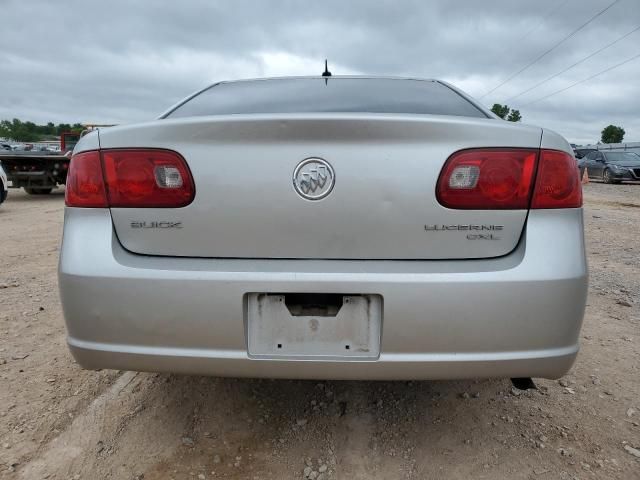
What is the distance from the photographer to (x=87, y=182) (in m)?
1.54

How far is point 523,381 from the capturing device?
1798mm

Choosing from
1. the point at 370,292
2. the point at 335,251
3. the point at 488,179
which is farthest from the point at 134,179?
the point at 488,179

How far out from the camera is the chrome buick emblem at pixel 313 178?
1423 millimetres

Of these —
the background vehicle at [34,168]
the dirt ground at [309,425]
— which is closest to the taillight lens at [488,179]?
the dirt ground at [309,425]

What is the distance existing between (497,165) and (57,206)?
10.5 m

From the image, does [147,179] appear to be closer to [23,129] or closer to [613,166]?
[613,166]

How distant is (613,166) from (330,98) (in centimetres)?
1987

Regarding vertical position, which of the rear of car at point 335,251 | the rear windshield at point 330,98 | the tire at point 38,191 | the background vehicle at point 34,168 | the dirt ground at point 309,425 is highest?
the rear windshield at point 330,98

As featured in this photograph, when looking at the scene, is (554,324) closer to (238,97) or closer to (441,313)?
(441,313)

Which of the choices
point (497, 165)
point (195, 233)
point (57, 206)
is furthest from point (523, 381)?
point (57, 206)

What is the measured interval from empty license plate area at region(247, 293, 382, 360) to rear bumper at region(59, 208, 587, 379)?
3 cm

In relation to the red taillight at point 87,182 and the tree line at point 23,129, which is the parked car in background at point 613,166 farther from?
the tree line at point 23,129

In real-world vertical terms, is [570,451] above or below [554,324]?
below

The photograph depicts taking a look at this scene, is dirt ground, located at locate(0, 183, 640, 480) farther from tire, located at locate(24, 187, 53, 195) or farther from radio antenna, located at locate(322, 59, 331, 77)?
tire, located at locate(24, 187, 53, 195)
